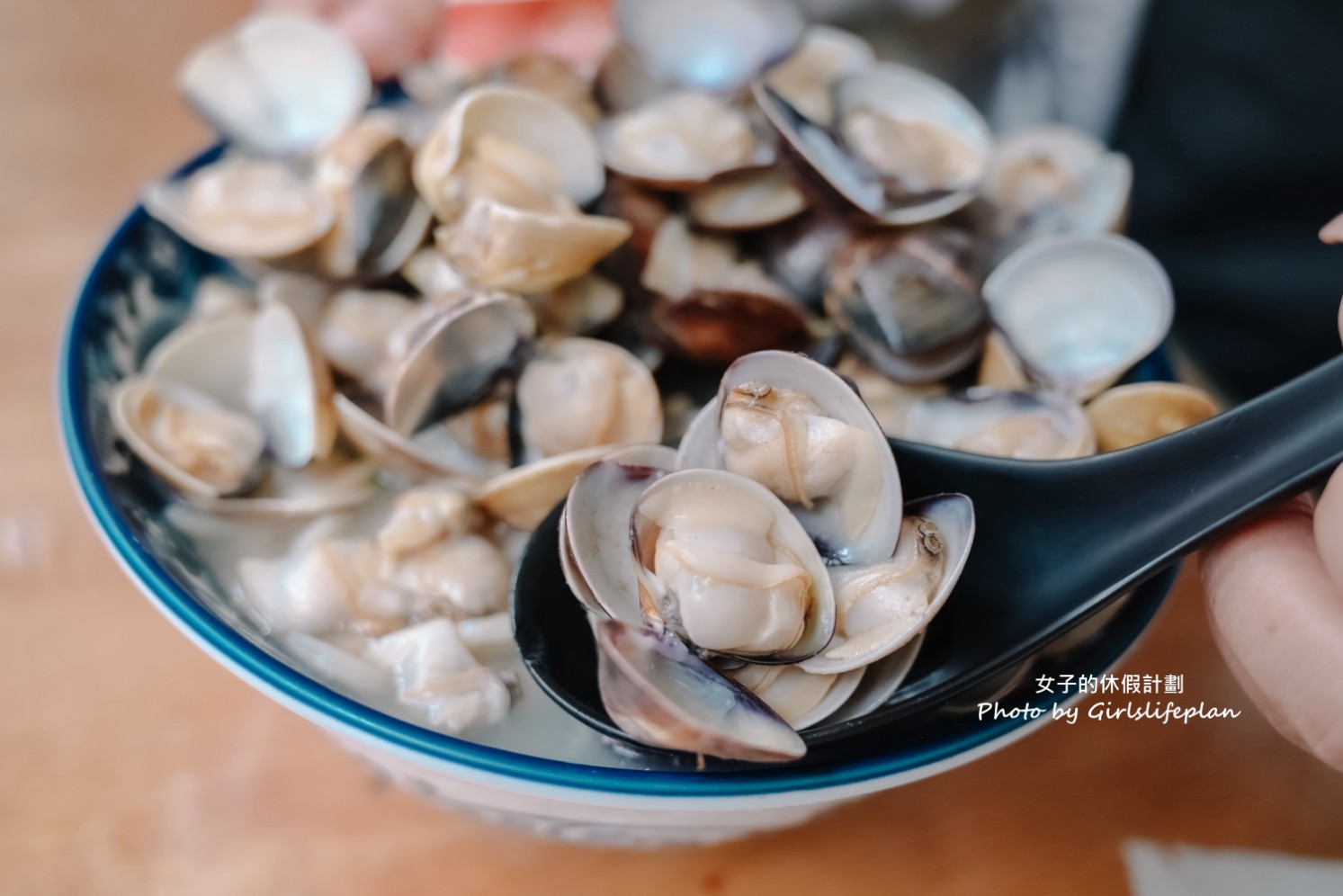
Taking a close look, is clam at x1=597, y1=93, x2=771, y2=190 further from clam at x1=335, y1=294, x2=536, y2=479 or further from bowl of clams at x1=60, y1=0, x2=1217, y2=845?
clam at x1=335, y1=294, x2=536, y2=479

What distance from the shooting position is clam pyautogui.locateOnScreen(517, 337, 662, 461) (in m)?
0.57

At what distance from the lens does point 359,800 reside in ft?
1.95

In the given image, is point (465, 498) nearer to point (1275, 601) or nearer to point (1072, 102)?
point (1275, 601)

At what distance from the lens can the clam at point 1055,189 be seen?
0.73 metres

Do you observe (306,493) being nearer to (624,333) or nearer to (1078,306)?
(624,333)

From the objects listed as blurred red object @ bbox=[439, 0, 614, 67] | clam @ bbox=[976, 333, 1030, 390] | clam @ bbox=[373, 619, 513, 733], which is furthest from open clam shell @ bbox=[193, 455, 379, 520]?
blurred red object @ bbox=[439, 0, 614, 67]

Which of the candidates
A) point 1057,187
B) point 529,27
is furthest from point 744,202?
point 529,27

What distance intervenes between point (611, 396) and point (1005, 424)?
0.85 ft

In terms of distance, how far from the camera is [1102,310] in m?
0.66

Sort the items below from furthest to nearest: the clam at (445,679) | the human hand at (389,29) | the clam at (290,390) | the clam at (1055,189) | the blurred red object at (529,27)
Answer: the blurred red object at (529,27)
the human hand at (389,29)
the clam at (1055,189)
the clam at (290,390)
the clam at (445,679)

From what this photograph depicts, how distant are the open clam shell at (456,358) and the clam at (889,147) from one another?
0.23 m

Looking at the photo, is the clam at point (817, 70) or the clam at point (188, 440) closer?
the clam at point (188, 440)

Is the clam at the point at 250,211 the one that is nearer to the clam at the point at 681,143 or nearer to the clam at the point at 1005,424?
the clam at the point at 681,143

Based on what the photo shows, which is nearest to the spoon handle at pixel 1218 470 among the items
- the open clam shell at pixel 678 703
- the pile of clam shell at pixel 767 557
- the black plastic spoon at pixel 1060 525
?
the black plastic spoon at pixel 1060 525
